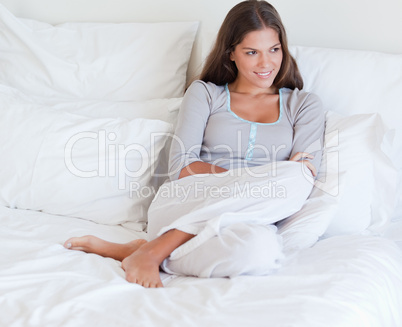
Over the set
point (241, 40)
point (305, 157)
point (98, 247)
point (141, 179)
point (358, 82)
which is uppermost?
point (241, 40)

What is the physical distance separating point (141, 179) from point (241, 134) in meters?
0.32

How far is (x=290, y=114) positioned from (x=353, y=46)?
35 cm

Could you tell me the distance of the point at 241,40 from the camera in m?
1.61

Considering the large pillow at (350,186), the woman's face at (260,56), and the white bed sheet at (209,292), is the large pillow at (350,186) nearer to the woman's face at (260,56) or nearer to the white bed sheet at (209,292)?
the white bed sheet at (209,292)

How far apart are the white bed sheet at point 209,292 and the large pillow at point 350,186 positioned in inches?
3.0

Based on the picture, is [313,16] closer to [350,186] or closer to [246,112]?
[246,112]

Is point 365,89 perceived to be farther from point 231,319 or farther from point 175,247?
point 231,319

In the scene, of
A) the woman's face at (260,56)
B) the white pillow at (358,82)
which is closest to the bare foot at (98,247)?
the woman's face at (260,56)

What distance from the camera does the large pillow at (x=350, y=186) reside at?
54.4 inches

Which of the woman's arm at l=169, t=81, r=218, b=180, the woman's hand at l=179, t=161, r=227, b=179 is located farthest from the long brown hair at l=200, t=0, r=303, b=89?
the woman's hand at l=179, t=161, r=227, b=179

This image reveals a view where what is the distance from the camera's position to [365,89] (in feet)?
5.28

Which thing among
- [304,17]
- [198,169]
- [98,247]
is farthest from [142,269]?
[304,17]

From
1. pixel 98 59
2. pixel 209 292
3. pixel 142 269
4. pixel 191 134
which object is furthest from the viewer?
pixel 98 59

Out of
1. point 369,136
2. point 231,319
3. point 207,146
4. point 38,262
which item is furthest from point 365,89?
point 38,262
